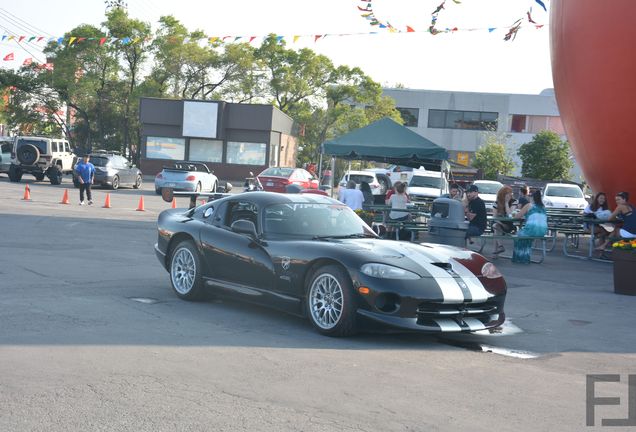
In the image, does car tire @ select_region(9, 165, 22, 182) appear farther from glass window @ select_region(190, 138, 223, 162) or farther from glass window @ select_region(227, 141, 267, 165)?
glass window @ select_region(227, 141, 267, 165)

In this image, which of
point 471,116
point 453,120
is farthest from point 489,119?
point 453,120

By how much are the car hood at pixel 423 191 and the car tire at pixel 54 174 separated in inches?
645

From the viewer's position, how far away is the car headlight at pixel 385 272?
7.98m

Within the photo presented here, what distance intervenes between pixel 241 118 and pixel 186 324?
46.5 m

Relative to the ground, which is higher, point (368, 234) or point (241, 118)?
point (241, 118)

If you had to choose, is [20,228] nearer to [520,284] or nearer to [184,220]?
[184,220]

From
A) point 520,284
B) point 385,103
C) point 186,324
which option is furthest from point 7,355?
point 385,103

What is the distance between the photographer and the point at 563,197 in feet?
100

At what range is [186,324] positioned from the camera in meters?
8.38

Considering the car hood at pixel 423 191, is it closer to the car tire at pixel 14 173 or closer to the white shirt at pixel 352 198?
the white shirt at pixel 352 198

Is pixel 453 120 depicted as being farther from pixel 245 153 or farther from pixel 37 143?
pixel 37 143

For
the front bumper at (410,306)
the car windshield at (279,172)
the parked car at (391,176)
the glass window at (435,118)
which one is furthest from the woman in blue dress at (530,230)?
the glass window at (435,118)

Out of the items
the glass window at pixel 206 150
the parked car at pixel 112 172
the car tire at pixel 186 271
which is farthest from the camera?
the glass window at pixel 206 150

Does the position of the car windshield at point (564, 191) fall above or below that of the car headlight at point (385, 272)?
above
